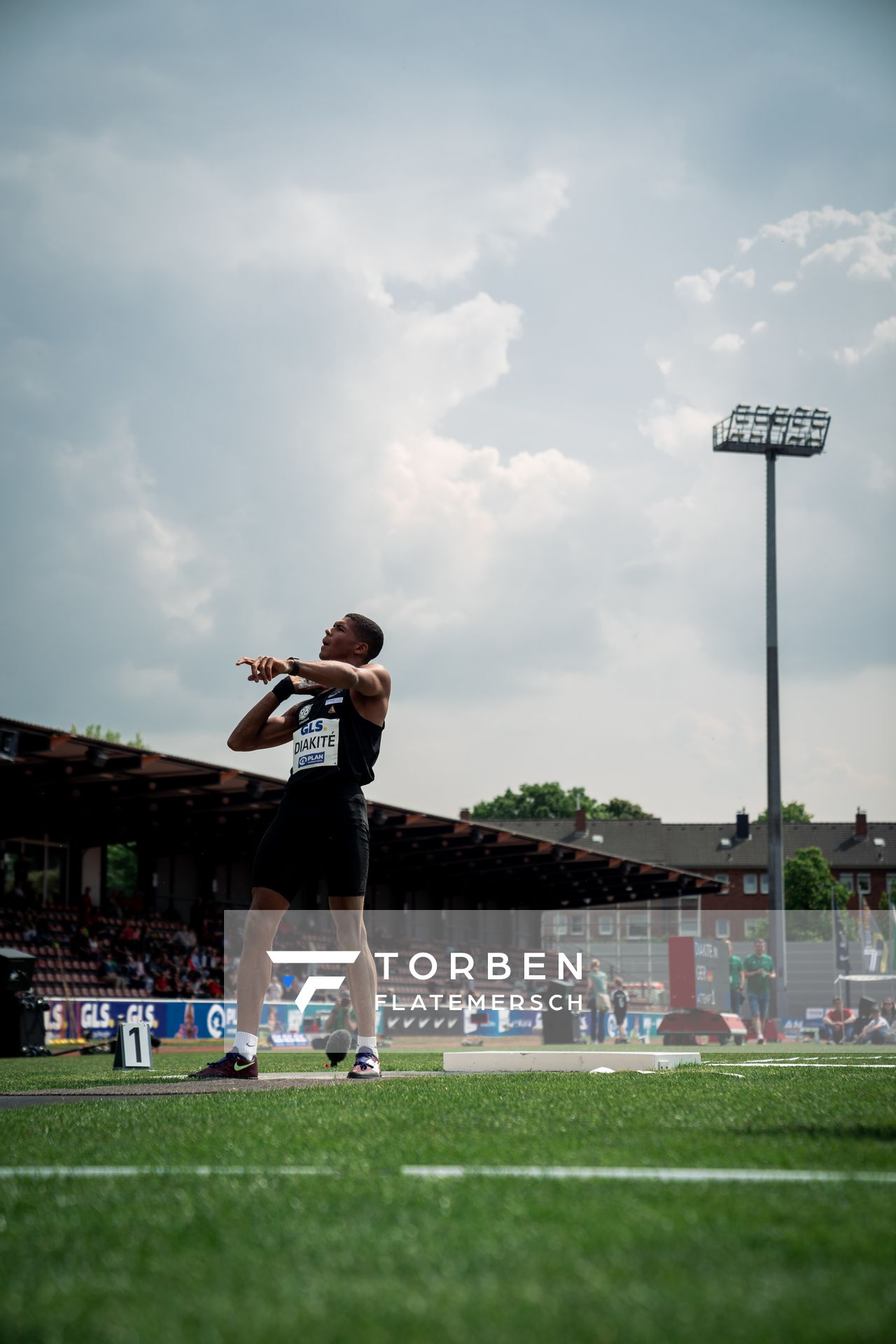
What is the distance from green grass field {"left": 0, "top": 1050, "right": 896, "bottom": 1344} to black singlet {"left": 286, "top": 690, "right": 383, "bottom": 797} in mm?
2499

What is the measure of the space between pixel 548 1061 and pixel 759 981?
20.4 m

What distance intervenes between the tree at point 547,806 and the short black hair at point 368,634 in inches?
3710

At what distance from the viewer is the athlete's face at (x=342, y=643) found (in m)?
6.81

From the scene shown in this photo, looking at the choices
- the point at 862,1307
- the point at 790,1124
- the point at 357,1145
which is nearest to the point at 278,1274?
the point at 862,1307

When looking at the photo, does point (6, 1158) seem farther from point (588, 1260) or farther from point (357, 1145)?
point (588, 1260)

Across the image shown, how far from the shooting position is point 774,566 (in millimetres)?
35844

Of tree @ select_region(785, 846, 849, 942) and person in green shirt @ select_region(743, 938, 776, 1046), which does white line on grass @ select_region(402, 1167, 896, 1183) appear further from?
tree @ select_region(785, 846, 849, 942)

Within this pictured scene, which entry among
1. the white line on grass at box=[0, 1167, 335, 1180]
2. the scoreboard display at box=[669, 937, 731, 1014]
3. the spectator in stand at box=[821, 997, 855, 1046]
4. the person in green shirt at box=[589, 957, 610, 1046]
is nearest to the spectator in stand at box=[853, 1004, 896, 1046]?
the spectator in stand at box=[821, 997, 855, 1046]

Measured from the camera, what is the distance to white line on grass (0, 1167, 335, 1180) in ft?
9.70

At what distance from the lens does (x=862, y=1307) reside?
173 centimetres

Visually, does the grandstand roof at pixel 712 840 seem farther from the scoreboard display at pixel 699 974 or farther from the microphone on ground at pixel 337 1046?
the microphone on ground at pixel 337 1046

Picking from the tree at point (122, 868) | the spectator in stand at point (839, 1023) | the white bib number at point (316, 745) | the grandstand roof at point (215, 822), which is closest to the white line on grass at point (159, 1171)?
the white bib number at point (316, 745)

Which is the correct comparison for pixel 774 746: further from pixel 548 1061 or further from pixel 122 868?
pixel 122 868

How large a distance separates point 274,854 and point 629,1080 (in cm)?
203
